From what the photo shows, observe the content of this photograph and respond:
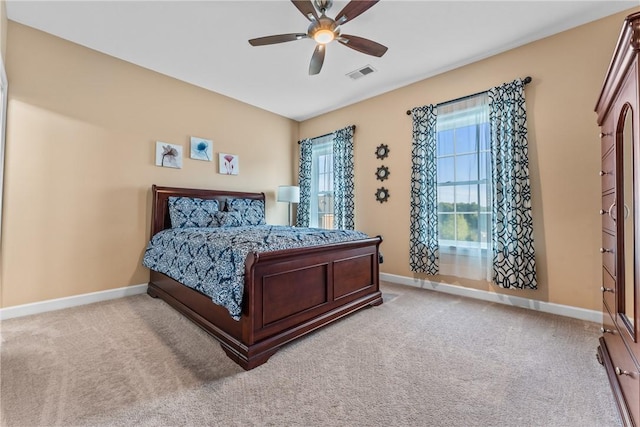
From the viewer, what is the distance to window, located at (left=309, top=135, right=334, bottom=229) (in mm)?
4926

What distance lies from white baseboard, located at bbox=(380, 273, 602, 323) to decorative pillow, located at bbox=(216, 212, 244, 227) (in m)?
2.28

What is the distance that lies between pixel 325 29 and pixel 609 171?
224cm

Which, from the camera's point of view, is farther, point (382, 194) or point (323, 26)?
point (382, 194)

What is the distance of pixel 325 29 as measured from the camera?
2.24 metres

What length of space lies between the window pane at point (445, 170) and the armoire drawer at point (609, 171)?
1.66 meters

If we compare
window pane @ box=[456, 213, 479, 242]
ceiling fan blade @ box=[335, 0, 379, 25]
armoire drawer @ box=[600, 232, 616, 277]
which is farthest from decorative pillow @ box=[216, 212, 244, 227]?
armoire drawer @ box=[600, 232, 616, 277]

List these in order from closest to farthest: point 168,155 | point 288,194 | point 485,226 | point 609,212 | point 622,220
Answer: point 622,220 < point 609,212 < point 485,226 < point 168,155 < point 288,194

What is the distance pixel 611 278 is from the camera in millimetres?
1651

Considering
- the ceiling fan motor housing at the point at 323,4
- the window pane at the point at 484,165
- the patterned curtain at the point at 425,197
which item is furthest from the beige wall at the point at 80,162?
the window pane at the point at 484,165

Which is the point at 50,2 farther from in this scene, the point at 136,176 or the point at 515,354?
the point at 515,354

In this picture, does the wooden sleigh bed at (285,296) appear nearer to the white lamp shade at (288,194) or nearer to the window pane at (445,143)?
the window pane at (445,143)

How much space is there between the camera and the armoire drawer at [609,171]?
5.15ft

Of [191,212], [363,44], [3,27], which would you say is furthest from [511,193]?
[3,27]

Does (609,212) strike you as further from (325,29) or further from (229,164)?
(229,164)
